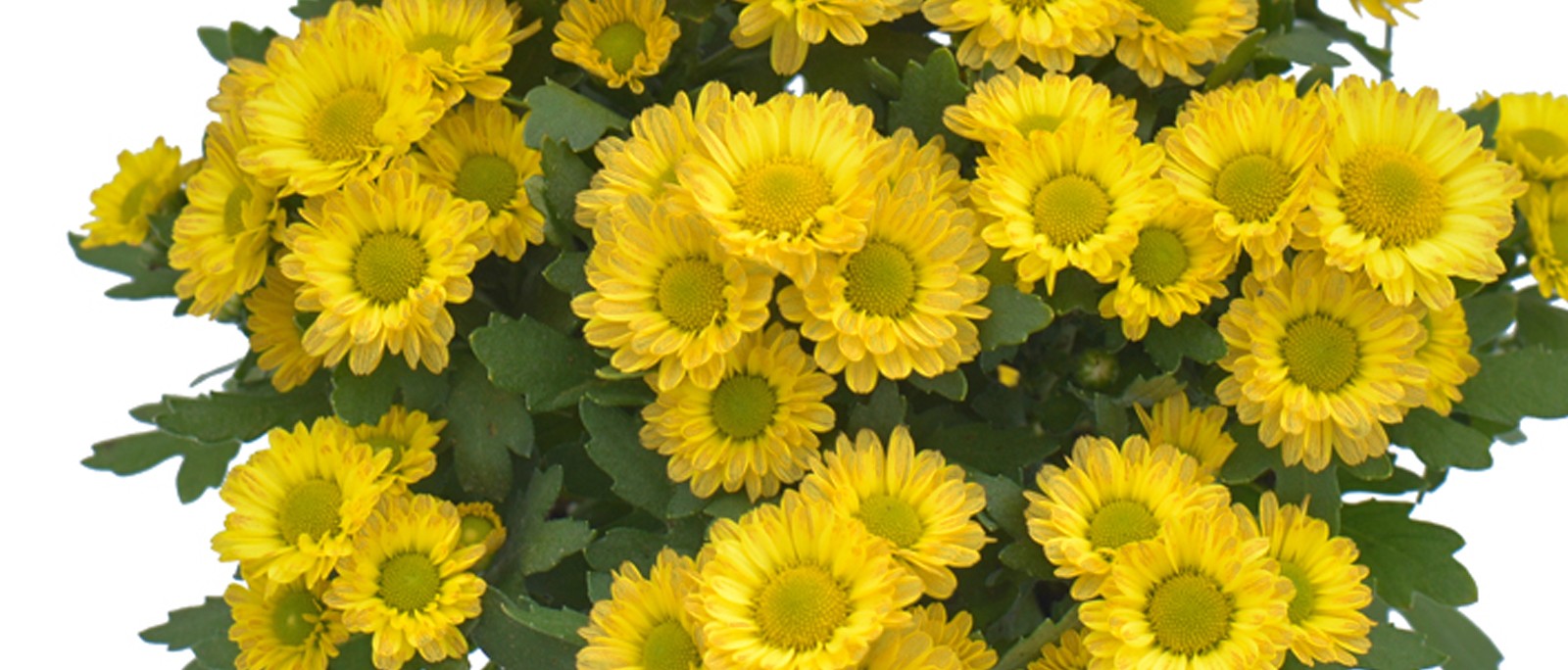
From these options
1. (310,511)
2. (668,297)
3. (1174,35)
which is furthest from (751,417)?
(1174,35)

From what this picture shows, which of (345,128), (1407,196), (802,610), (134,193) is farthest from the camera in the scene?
(134,193)

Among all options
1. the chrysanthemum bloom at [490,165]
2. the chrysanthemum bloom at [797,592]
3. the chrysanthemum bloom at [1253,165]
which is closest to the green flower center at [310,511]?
the chrysanthemum bloom at [490,165]

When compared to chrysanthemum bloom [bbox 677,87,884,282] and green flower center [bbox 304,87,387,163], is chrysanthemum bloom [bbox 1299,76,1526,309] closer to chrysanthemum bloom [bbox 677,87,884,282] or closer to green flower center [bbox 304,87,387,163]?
chrysanthemum bloom [bbox 677,87,884,282]

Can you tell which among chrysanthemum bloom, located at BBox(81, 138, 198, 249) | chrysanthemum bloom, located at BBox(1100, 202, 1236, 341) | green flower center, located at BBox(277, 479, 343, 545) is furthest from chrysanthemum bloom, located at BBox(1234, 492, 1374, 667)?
chrysanthemum bloom, located at BBox(81, 138, 198, 249)

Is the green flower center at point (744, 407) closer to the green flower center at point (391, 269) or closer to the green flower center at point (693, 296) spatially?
the green flower center at point (693, 296)

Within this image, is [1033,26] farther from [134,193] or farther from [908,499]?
[134,193]

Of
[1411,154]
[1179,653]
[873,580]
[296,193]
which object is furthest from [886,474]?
[296,193]
